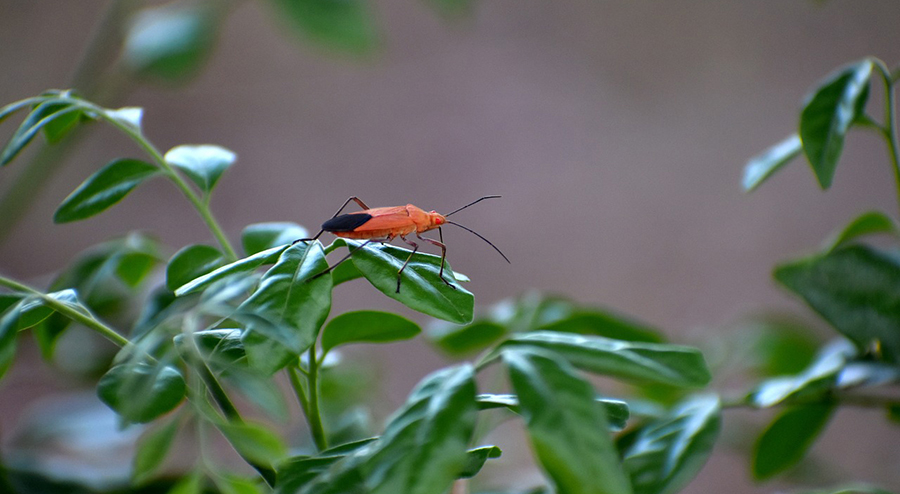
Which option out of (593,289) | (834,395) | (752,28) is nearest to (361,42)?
(834,395)

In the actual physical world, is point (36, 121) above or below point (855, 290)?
above

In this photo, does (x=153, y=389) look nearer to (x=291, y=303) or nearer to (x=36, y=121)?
(x=291, y=303)

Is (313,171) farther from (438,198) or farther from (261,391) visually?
(261,391)

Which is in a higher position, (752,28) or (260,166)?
(752,28)

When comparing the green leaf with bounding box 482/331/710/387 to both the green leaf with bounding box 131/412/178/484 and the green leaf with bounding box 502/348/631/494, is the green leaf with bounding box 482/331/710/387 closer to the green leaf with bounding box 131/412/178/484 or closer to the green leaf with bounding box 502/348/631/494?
the green leaf with bounding box 502/348/631/494

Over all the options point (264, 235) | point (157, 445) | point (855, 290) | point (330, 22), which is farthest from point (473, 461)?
point (330, 22)

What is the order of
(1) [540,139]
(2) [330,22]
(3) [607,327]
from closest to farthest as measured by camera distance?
(3) [607,327] < (2) [330,22] < (1) [540,139]

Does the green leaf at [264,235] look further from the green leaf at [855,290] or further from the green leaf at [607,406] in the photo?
the green leaf at [855,290]
